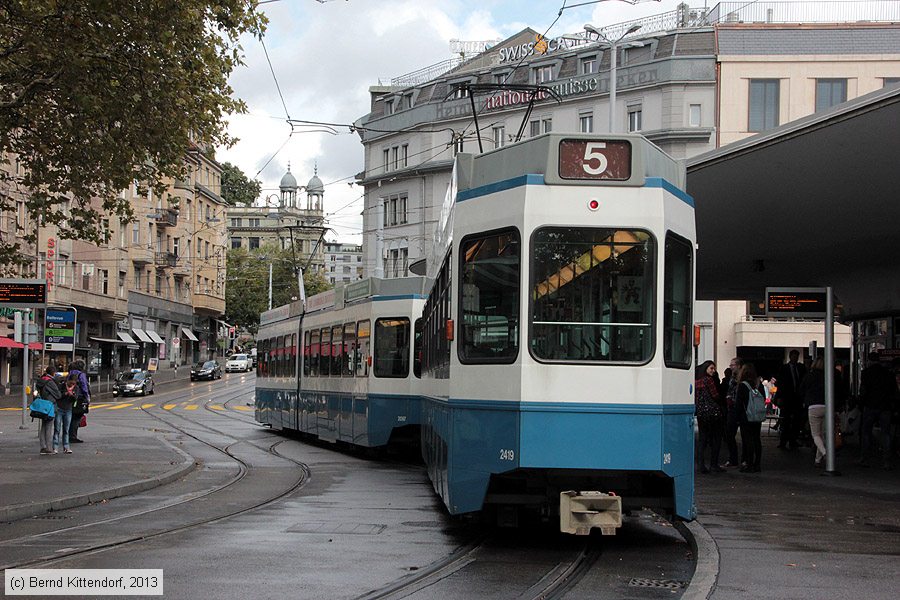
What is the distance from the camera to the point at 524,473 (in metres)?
9.74

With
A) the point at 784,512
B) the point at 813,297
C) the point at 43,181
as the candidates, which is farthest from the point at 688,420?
the point at 43,181

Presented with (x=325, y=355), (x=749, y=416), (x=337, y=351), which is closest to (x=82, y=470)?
(x=337, y=351)

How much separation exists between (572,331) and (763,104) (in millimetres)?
47233

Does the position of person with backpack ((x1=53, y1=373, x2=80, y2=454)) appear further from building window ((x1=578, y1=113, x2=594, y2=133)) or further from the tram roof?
building window ((x1=578, y1=113, x2=594, y2=133))

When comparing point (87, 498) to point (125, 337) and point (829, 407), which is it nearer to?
point (829, 407)

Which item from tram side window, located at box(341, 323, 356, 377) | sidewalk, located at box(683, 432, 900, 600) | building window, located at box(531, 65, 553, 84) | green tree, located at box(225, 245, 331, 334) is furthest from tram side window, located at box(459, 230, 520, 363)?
green tree, located at box(225, 245, 331, 334)

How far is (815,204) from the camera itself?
62.3 ft

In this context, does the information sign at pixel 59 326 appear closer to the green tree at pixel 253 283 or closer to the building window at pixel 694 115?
the building window at pixel 694 115

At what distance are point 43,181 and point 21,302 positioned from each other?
2808 millimetres

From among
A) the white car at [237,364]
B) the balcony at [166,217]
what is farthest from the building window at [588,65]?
the white car at [237,364]

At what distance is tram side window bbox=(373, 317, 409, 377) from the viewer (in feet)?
67.1

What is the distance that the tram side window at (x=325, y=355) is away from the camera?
24.1m

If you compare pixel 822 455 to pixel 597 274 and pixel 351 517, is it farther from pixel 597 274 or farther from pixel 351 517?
pixel 597 274

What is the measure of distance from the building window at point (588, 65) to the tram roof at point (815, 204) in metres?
31.9
